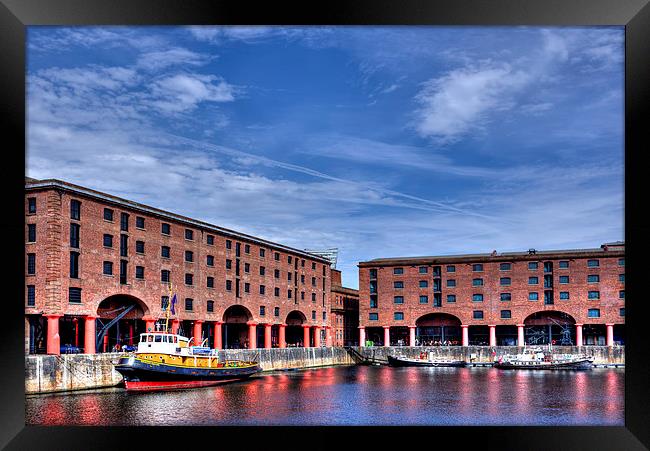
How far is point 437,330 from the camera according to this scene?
77250 mm

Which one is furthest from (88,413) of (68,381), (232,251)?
(232,251)

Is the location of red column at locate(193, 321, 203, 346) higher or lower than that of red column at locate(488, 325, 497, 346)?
higher

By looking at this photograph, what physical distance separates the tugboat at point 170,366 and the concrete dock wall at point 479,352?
28.6 m

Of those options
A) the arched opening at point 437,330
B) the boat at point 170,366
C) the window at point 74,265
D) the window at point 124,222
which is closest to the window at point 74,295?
the window at point 74,265

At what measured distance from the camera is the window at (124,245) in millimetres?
45338

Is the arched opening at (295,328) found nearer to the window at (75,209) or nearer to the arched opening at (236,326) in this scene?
the arched opening at (236,326)

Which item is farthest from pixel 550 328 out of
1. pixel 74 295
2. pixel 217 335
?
pixel 74 295

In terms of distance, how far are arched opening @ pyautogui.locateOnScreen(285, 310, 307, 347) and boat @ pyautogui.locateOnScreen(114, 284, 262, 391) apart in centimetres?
2056

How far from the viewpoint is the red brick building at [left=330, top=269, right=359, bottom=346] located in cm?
8494

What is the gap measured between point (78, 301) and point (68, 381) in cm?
683

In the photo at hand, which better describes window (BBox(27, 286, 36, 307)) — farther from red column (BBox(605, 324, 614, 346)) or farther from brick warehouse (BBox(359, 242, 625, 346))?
red column (BBox(605, 324, 614, 346))

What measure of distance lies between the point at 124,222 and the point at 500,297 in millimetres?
41577

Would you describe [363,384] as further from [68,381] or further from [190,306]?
[68,381]

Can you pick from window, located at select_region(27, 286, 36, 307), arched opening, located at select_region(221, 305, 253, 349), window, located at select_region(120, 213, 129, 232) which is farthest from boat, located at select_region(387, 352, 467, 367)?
window, located at select_region(27, 286, 36, 307)
